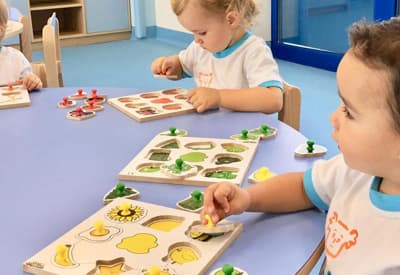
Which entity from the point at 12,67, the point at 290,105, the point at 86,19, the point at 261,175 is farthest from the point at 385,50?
the point at 86,19

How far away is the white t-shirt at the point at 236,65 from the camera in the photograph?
49.2 inches

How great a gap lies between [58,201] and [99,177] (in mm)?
89

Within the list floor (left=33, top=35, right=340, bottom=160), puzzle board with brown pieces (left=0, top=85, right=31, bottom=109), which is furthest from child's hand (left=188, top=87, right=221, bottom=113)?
floor (left=33, top=35, right=340, bottom=160)

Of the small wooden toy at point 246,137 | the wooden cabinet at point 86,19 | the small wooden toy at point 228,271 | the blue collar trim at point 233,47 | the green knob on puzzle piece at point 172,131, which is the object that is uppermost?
the blue collar trim at point 233,47

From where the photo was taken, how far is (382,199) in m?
0.64

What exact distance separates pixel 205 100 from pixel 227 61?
0.27 meters

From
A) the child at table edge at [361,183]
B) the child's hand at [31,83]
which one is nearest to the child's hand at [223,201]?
the child at table edge at [361,183]

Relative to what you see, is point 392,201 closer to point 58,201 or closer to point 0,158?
point 58,201

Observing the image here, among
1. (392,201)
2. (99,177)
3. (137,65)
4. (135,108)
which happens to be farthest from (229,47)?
(137,65)

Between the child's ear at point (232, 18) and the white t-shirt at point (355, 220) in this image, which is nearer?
the white t-shirt at point (355, 220)

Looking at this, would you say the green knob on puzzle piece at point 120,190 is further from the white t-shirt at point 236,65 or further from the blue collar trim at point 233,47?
the blue collar trim at point 233,47

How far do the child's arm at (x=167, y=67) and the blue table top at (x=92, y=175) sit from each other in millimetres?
311

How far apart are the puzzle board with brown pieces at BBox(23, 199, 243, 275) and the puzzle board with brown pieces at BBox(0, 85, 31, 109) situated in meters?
0.56

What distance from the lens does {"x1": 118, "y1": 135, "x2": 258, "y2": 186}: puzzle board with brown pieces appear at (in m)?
0.80
